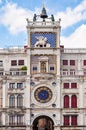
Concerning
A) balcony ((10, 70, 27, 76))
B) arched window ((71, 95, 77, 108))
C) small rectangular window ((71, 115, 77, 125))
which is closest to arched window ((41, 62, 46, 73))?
balcony ((10, 70, 27, 76))

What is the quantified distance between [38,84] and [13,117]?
751cm

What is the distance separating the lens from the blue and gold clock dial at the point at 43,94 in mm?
89062

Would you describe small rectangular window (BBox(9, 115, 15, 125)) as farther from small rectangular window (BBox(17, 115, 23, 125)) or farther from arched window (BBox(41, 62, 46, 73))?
arched window (BBox(41, 62, 46, 73))

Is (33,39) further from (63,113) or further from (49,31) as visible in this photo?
(63,113)

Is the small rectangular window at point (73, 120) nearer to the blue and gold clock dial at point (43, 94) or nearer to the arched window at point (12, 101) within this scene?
the blue and gold clock dial at point (43, 94)

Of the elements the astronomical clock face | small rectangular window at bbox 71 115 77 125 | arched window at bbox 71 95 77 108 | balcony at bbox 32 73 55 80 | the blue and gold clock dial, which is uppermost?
the astronomical clock face

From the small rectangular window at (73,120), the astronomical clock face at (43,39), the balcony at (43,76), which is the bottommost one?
the small rectangular window at (73,120)

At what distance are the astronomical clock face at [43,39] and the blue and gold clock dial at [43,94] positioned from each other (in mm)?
8246

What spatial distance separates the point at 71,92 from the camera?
8869 centimetres

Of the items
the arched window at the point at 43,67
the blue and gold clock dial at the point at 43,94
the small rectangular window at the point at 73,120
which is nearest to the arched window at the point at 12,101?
the blue and gold clock dial at the point at 43,94

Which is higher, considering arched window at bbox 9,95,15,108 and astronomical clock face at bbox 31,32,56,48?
astronomical clock face at bbox 31,32,56,48

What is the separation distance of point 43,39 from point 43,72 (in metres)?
6.23

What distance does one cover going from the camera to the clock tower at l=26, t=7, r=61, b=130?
88.8m

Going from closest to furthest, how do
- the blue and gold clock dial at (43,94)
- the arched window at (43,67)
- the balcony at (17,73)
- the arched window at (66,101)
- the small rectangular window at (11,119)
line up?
the small rectangular window at (11,119)
the arched window at (66,101)
the blue and gold clock dial at (43,94)
the arched window at (43,67)
the balcony at (17,73)
